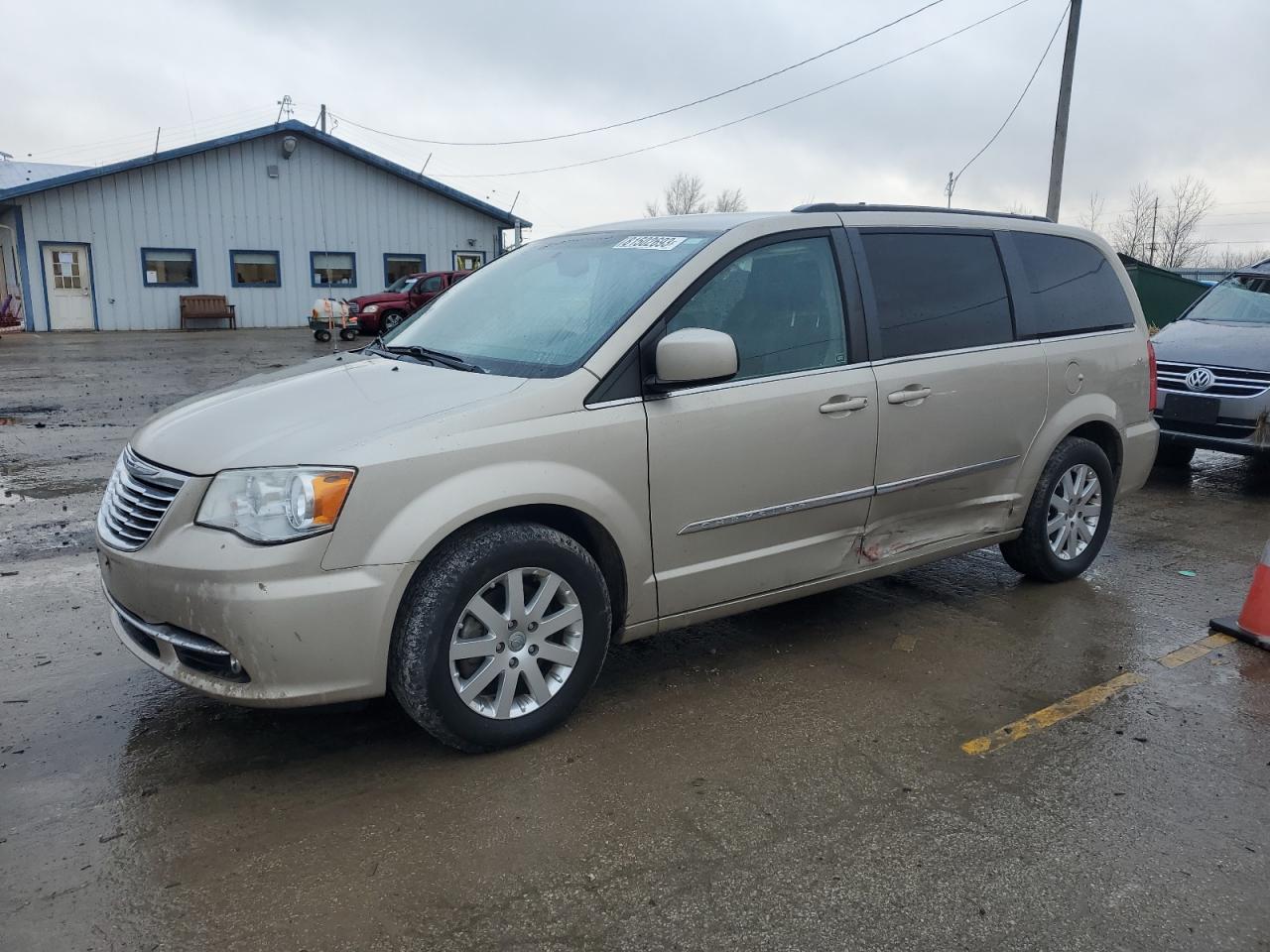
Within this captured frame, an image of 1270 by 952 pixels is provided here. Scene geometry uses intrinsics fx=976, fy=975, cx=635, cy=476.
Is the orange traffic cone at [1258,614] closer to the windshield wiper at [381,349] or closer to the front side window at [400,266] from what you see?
the windshield wiper at [381,349]

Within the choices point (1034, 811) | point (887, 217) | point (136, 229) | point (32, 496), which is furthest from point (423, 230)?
point (1034, 811)

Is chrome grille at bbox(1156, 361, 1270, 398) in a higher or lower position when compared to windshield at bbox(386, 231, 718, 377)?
lower

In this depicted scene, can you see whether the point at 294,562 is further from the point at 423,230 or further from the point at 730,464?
the point at 423,230

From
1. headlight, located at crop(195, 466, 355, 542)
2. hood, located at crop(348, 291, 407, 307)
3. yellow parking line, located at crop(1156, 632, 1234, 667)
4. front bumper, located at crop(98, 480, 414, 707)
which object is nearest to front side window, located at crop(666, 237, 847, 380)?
headlight, located at crop(195, 466, 355, 542)

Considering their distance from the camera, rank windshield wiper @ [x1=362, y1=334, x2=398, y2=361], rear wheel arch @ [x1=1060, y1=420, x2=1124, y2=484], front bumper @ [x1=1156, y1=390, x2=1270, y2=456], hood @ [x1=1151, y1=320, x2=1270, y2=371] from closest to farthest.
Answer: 1. windshield wiper @ [x1=362, y1=334, x2=398, y2=361]
2. rear wheel arch @ [x1=1060, y1=420, x2=1124, y2=484]
3. front bumper @ [x1=1156, y1=390, x2=1270, y2=456]
4. hood @ [x1=1151, y1=320, x2=1270, y2=371]

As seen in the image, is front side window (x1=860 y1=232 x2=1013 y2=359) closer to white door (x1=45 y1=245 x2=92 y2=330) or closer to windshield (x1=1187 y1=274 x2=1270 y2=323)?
windshield (x1=1187 y1=274 x2=1270 y2=323)

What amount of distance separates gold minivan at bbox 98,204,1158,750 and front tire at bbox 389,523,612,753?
1 cm

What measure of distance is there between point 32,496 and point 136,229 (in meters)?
23.9

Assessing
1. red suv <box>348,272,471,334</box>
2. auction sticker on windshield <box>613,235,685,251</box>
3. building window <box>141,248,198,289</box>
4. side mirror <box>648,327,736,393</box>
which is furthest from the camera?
building window <box>141,248,198,289</box>

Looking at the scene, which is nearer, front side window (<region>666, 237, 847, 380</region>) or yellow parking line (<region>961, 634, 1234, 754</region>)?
yellow parking line (<region>961, 634, 1234, 754</region>)

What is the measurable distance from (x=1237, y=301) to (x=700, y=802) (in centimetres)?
856

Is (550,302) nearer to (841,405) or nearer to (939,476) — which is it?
(841,405)

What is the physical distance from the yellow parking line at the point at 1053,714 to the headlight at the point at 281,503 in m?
2.37

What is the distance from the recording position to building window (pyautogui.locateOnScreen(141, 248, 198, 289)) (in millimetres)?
28094
